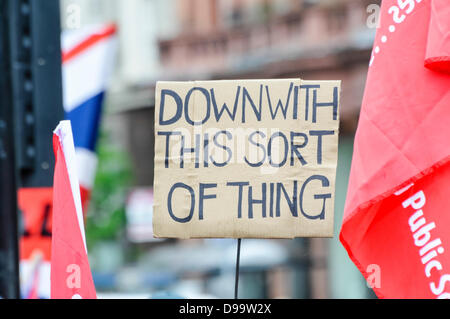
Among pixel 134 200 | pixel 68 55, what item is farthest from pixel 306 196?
pixel 134 200

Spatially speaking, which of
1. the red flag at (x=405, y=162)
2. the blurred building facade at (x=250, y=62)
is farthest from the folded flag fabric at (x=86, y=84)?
the blurred building facade at (x=250, y=62)

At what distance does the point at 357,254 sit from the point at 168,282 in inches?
544

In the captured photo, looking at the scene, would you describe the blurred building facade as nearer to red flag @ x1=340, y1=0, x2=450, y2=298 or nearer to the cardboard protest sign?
the cardboard protest sign

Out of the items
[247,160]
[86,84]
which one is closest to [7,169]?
[86,84]

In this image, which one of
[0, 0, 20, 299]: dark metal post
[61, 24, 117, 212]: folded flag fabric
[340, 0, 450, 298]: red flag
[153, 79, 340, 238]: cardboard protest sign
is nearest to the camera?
[340, 0, 450, 298]: red flag

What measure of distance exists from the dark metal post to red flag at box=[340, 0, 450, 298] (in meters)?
2.42

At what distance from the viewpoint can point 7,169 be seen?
5.20m

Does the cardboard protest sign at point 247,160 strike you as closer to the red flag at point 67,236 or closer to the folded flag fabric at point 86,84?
the red flag at point 67,236

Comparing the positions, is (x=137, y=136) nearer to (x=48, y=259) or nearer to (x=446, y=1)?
(x=48, y=259)

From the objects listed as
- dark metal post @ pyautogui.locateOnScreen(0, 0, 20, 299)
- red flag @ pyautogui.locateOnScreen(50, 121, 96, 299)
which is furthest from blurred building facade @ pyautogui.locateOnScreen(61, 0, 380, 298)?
red flag @ pyautogui.locateOnScreen(50, 121, 96, 299)

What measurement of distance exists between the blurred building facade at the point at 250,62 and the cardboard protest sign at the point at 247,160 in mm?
5946

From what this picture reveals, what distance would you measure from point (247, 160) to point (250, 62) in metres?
12.8

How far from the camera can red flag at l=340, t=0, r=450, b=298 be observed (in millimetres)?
3373

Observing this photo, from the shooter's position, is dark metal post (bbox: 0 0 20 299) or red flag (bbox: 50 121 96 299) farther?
dark metal post (bbox: 0 0 20 299)
